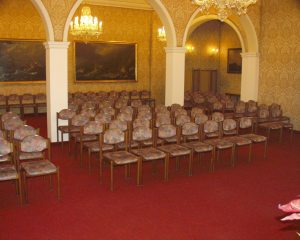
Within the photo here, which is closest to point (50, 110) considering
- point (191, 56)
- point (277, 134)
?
point (277, 134)

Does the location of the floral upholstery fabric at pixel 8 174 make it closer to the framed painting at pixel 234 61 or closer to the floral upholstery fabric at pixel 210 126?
Result: the floral upholstery fabric at pixel 210 126

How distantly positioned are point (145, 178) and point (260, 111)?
558 centimetres

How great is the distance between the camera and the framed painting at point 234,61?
19109 mm

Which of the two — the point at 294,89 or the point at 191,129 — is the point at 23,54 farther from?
the point at 294,89

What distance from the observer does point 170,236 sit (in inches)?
197

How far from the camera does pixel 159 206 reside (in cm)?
602

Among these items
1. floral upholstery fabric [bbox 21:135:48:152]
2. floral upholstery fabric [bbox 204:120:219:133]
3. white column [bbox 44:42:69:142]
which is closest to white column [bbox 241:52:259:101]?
floral upholstery fabric [bbox 204:120:219:133]

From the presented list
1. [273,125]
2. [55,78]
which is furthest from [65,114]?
[273,125]

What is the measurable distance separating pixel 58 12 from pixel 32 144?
4.81m

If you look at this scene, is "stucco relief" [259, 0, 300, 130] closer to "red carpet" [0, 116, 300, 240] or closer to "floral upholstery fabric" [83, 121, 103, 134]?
"red carpet" [0, 116, 300, 240]

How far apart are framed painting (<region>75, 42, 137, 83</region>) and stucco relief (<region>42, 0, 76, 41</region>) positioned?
20.2 ft

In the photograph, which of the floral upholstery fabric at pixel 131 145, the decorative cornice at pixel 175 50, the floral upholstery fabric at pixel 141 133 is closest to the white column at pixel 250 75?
the decorative cornice at pixel 175 50

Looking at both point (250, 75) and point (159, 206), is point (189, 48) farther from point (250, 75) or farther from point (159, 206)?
point (159, 206)

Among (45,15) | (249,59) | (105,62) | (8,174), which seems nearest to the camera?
(8,174)
